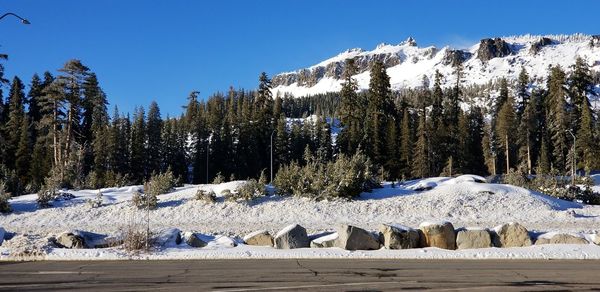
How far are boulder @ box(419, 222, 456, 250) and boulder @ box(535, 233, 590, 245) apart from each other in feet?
8.19

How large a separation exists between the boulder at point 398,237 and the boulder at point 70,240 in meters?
8.78

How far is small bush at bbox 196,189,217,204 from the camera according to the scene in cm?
2655

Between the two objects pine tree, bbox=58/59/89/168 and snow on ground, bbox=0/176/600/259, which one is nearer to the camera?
snow on ground, bbox=0/176/600/259

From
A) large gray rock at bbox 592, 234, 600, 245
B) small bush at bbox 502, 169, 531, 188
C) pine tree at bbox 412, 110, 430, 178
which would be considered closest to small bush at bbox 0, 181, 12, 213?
large gray rock at bbox 592, 234, 600, 245

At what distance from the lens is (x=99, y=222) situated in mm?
25312

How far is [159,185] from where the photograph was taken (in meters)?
29.0

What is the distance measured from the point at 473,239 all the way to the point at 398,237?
2.22m

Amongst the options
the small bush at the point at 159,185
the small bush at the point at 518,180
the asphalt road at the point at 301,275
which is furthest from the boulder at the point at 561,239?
the small bush at the point at 159,185

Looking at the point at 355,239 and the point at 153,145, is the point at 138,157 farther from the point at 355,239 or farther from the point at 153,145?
the point at 355,239

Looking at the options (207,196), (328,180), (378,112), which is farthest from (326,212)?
(378,112)

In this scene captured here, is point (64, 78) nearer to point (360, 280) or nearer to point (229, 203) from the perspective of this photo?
point (229, 203)

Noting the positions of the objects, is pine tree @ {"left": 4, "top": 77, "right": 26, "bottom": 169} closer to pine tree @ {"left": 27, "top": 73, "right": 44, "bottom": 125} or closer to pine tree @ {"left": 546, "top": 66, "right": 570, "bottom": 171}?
pine tree @ {"left": 27, "top": 73, "right": 44, "bottom": 125}

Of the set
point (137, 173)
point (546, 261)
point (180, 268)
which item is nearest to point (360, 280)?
point (180, 268)

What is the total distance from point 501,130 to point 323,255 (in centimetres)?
5509
